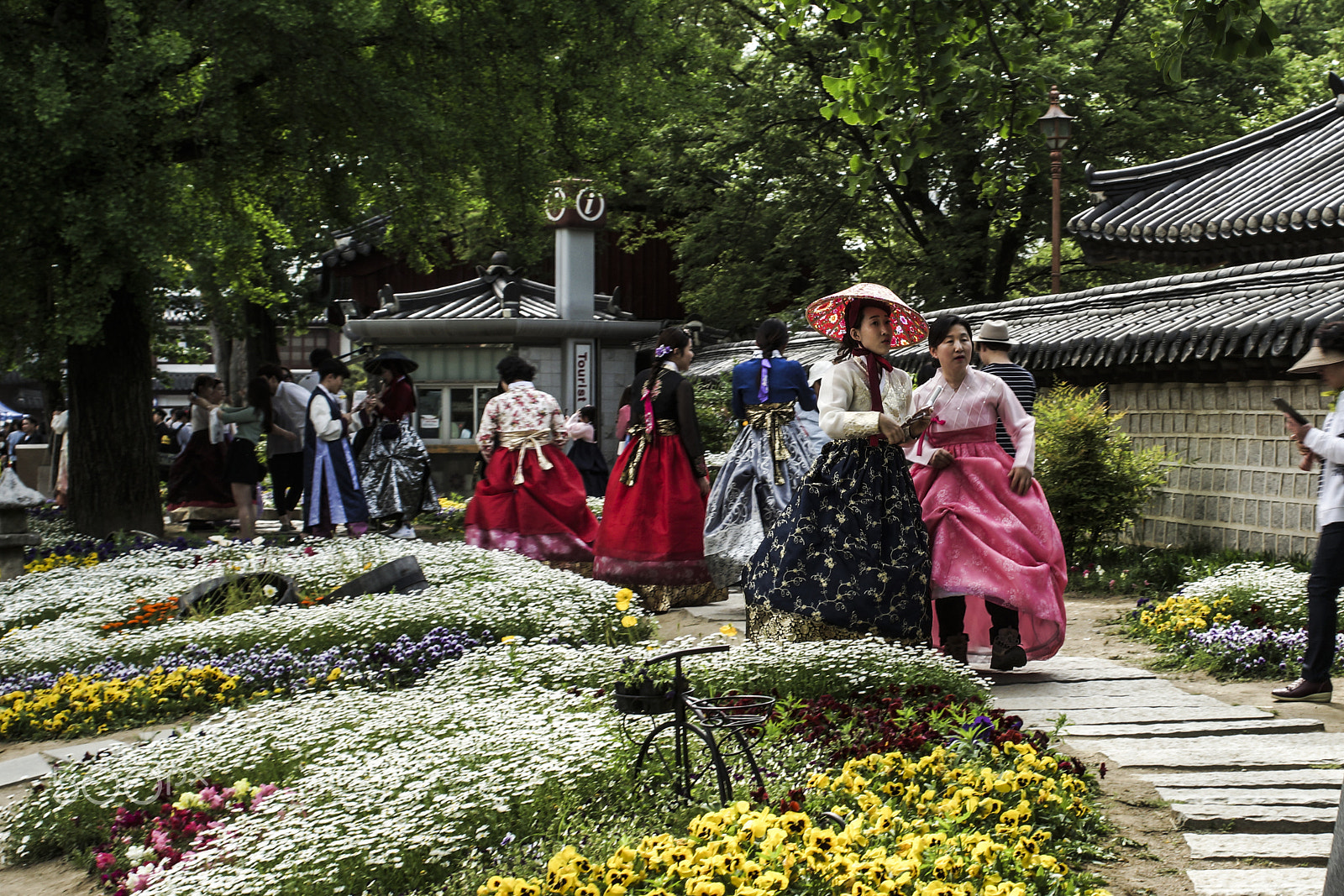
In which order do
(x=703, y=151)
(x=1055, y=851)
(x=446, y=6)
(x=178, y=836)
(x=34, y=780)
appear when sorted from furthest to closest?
(x=703, y=151)
(x=446, y=6)
(x=34, y=780)
(x=178, y=836)
(x=1055, y=851)

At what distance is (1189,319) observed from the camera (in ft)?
38.9

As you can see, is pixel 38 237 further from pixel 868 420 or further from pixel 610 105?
pixel 868 420

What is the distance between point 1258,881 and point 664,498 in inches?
222

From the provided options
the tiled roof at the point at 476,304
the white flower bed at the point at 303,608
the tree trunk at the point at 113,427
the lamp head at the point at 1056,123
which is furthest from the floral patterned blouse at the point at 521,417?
the tiled roof at the point at 476,304

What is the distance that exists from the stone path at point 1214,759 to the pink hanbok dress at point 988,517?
0.44 m

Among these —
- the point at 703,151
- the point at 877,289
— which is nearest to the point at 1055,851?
the point at 877,289

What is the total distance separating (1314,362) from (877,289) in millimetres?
2155

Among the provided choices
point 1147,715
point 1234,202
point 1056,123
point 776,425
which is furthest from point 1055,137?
point 1147,715

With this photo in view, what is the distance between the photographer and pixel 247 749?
507 cm

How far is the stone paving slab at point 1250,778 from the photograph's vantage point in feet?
15.3

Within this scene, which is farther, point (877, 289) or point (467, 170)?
point (467, 170)

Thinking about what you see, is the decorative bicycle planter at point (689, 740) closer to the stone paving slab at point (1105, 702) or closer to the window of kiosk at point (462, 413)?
the stone paving slab at point (1105, 702)

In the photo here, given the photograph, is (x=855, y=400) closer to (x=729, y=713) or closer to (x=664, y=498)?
(x=729, y=713)

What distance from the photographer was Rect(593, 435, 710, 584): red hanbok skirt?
9023 millimetres
